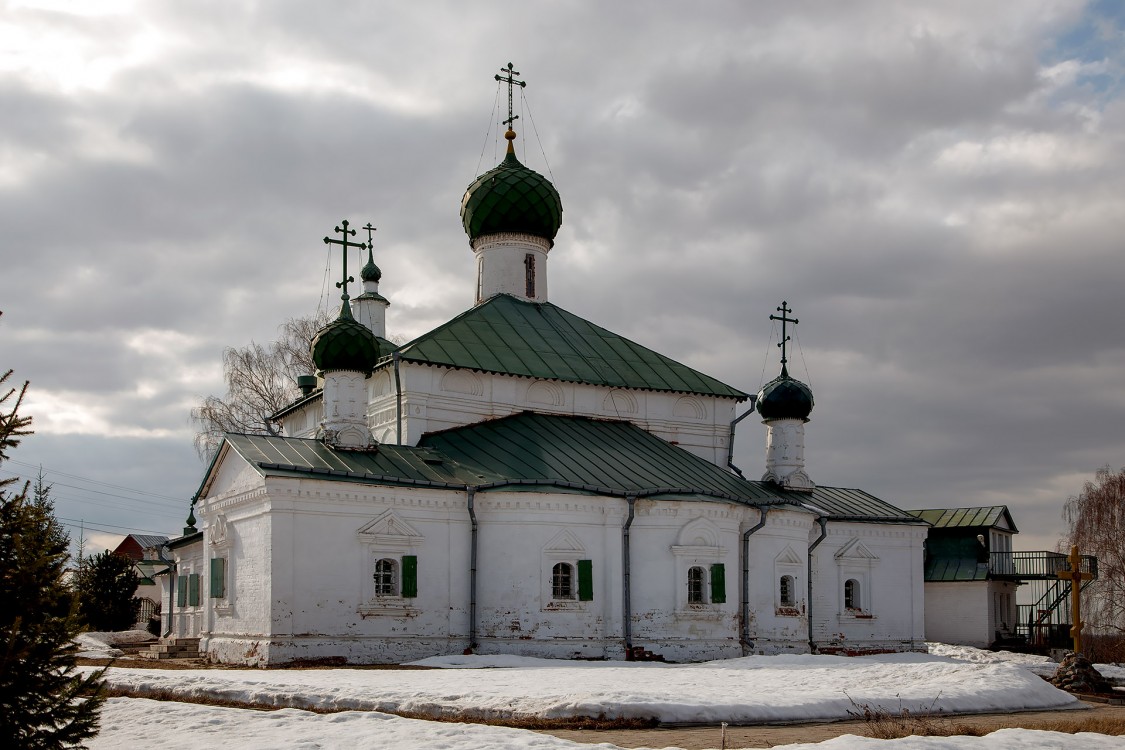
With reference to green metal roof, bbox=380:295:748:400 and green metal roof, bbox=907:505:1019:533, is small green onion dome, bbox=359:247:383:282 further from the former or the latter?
green metal roof, bbox=907:505:1019:533

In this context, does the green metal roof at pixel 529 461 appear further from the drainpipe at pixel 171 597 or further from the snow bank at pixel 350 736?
the drainpipe at pixel 171 597

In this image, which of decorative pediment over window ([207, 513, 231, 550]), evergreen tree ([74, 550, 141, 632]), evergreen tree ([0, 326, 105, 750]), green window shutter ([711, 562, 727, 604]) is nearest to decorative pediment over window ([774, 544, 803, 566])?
green window shutter ([711, 562, 727, 604])

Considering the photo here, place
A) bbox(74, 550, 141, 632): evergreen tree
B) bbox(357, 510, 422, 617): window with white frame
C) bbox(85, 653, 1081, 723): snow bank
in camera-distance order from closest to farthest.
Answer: bbox(85, 653, 1081, 723): snow bank → bbox(357, 510, 422, 617): window with white frame → bbox(74, 550, 141, 632): evergreen tree

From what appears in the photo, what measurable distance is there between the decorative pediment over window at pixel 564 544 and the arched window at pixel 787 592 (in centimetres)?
488

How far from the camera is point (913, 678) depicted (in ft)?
46.9

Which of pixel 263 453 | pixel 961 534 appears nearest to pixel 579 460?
pixel 263 453

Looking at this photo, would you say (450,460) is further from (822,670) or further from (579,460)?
(822,670)

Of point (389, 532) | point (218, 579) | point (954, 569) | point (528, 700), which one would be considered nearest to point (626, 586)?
point (389, 532)

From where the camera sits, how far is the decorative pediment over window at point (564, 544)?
19312 mm

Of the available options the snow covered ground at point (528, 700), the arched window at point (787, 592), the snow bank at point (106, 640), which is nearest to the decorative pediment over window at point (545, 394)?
the arched window at point (787, 592)

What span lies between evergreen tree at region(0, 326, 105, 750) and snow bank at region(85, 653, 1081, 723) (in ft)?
13.6

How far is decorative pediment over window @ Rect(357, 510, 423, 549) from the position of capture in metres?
18.7

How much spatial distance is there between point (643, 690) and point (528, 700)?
138 cm

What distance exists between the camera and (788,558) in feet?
72.1
